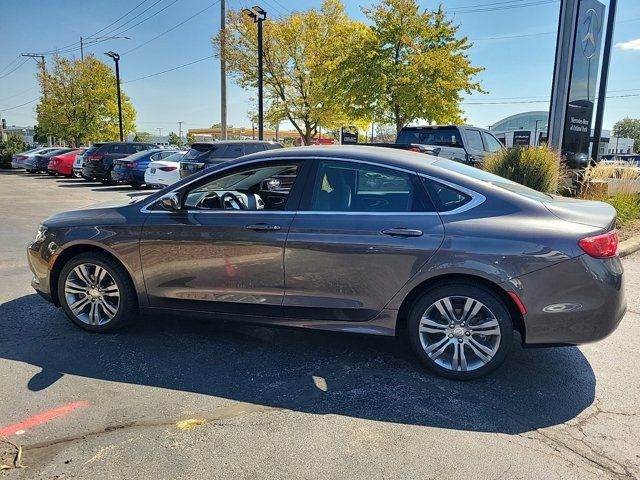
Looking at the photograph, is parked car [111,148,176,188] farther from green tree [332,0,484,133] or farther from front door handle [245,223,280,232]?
front door handle [245,223,280,232]

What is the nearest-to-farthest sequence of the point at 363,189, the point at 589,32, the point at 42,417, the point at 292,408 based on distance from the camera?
1. the point at 42,417
2. the point at 292,408
3. the point at 363,189
4. the point at 589,32

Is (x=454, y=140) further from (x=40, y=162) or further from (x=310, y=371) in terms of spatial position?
(x=40, y=162)

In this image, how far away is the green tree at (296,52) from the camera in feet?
86.9

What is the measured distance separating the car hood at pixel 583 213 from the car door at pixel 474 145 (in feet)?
27.5

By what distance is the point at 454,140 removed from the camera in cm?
1227

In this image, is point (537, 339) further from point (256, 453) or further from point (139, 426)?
point (139, 426)

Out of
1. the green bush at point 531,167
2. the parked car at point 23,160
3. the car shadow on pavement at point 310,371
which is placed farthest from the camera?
the parked car at point 23,160

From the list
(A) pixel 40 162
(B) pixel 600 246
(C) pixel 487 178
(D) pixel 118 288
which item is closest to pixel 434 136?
(C) pixel 487 178

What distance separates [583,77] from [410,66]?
9.36 meters

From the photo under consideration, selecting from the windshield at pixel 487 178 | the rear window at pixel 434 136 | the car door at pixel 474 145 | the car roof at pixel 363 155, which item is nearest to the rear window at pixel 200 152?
the rear window at pixel 434 136

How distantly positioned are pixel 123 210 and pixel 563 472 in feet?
12.2

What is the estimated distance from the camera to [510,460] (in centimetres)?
270

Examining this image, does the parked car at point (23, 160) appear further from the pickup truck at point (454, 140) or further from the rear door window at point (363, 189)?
the rear door window at point (363, 189)

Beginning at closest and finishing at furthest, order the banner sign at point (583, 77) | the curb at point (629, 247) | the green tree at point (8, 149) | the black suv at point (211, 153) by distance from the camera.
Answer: the curb at point (629, 247), the banner sign at point (583, 77), the black suv at point (211, 153), the green tree at point (8, 149)
